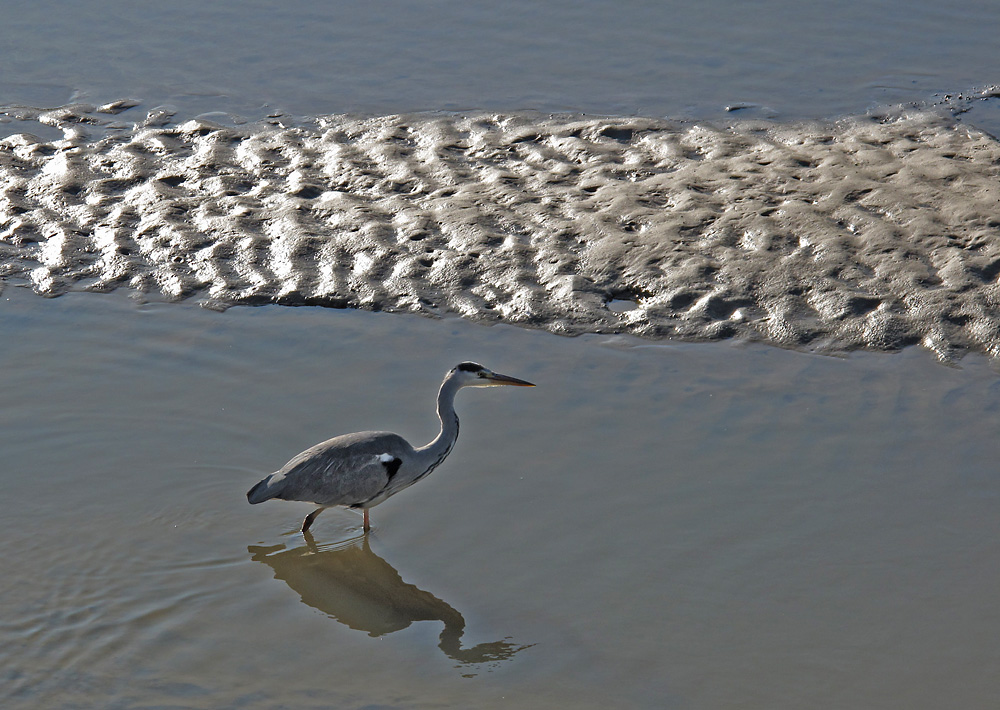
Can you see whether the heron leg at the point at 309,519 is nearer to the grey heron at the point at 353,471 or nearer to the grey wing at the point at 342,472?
the grey heron at the point at 353,471

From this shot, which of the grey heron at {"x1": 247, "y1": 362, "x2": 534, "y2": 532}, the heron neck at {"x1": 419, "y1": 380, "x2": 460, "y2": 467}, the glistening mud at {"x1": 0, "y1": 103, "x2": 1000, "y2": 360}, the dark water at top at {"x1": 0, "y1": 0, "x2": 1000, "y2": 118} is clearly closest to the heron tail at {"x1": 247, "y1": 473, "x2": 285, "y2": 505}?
the grey heron at {"x1": 247, "y1": 362, "x2": 534, "y2": 532}

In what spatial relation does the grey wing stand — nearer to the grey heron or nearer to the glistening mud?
the grey heron

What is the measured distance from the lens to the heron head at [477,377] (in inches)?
281

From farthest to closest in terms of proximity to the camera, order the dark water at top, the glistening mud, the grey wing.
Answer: the dark water at top < the glistening mud < the grey wing

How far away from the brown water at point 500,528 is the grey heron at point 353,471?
28cm

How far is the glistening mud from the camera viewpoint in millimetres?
9000

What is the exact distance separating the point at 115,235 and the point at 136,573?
15.7 feet

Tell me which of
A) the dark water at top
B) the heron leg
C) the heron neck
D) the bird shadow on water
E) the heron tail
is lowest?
the bird shadow on water

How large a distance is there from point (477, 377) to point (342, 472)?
3.87 feet

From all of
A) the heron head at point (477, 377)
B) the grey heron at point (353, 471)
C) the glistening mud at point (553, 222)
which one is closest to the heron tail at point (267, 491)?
the grey heron at point (353, 471)

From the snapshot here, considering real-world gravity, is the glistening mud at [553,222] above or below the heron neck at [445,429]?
above

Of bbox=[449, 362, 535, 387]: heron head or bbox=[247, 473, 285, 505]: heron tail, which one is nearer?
bbox=[247, 473, 285, 505]: heron tail

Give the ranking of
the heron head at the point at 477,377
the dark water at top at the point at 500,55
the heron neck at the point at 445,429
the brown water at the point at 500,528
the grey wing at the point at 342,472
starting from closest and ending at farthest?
the brown water at the point at 500,528, the grey wing at the point at 342,472, the heron neck at the point at 445,429, the heron head at the point at 477,377, the dark water at top at the point at 500,55

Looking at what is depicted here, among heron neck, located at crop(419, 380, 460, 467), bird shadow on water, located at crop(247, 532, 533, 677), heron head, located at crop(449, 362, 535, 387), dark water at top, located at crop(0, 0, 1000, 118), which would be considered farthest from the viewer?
dark water at top, located at crop(0, 0, 1000, 118)
